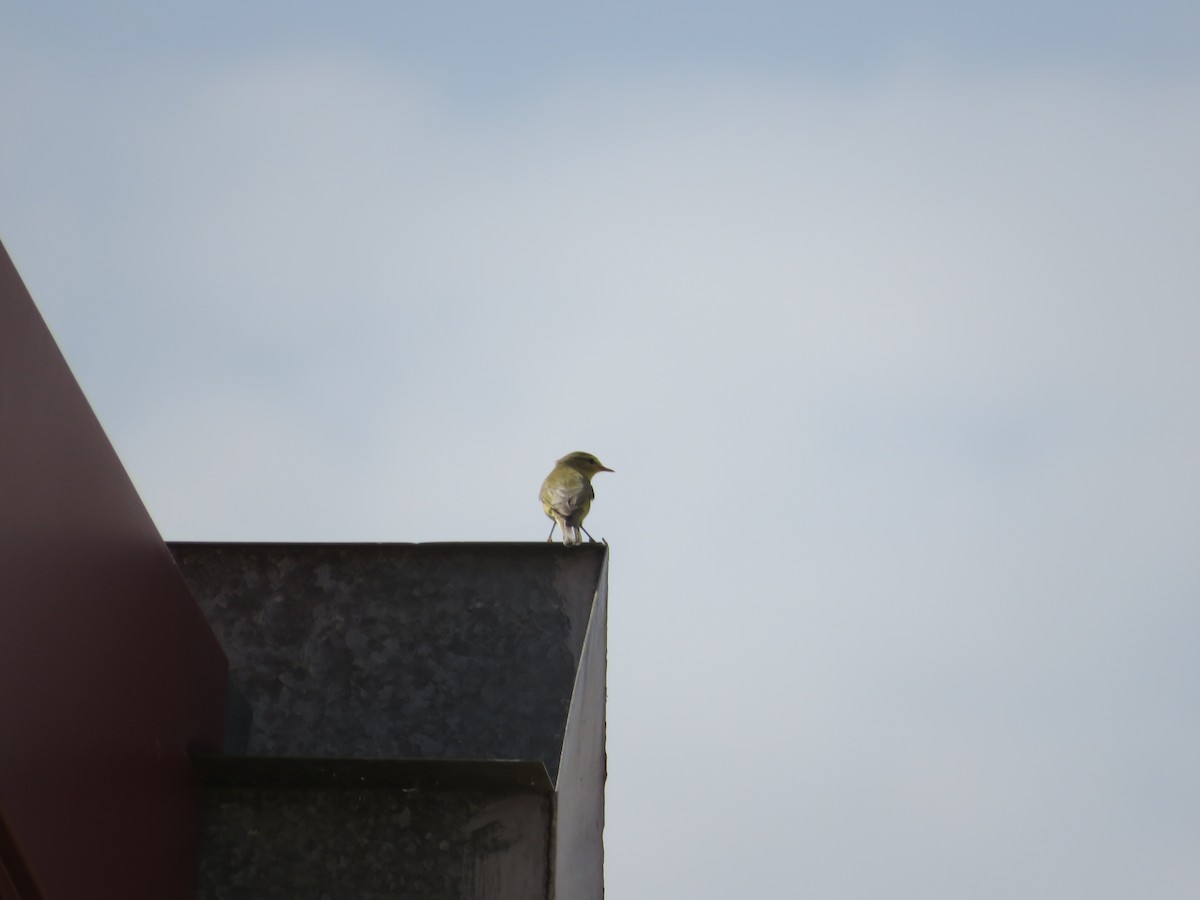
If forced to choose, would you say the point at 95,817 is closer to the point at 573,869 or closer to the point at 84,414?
the point at 84,414

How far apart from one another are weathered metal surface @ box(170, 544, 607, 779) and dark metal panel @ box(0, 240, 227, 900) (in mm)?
789

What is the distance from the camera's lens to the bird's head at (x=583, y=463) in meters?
13.7

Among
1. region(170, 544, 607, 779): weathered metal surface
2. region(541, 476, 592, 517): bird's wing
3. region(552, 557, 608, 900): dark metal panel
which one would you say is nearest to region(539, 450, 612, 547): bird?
Result: region(541, 476, 592, 517): bird's wing

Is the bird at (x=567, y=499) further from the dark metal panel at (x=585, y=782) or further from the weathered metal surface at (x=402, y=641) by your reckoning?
the weathered metal surface at (x=402, y=641)

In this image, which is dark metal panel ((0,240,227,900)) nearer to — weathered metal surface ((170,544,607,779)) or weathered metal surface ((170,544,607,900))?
weathered metal surface ((170,544,607,900))

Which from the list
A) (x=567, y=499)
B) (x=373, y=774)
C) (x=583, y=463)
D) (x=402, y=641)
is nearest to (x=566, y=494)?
(x=567, y=499)

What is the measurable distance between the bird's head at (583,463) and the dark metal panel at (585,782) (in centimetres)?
549

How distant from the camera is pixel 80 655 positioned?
466 centimetres

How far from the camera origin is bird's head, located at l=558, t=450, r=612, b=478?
45.0ft

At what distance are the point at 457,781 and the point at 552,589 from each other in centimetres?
129

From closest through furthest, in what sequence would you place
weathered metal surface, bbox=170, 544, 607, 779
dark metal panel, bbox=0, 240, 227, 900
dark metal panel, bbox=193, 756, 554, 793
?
dark metal panel, bbox=0, 240, 227, 900, dark metal panel, bbox=193, 756, 554, 793, weathered metal surface, bbox=170, 544, 607, 779

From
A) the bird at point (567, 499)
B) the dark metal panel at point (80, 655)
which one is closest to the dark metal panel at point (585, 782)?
the dark metal panel at point (80, 655)

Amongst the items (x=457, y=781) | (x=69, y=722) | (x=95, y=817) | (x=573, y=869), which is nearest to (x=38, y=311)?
(x=69, y=722)

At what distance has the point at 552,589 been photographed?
21.9 feet
